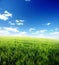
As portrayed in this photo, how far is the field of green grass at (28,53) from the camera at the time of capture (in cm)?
184

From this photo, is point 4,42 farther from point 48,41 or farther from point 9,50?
point 48,41

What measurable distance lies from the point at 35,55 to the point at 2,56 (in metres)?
0.44

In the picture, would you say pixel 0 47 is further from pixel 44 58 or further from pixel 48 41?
pixel 48 41

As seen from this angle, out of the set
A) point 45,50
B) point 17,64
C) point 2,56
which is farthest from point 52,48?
A: point 2,56

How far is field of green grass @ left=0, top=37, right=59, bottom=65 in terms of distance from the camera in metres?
1.84

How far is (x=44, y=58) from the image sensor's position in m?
1.85

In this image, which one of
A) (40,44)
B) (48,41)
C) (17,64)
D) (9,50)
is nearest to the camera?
(17,64)

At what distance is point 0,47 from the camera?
78.1 inches

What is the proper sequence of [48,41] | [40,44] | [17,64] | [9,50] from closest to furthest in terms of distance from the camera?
[17,64] → [9,50] → [40,44] → [48,41]

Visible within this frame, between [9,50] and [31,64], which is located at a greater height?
[9,50]

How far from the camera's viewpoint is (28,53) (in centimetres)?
190

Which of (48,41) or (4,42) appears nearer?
(4,42)

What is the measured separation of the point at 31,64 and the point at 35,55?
0.45 feet

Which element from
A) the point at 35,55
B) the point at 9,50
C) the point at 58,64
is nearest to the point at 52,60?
the point at 58,64
